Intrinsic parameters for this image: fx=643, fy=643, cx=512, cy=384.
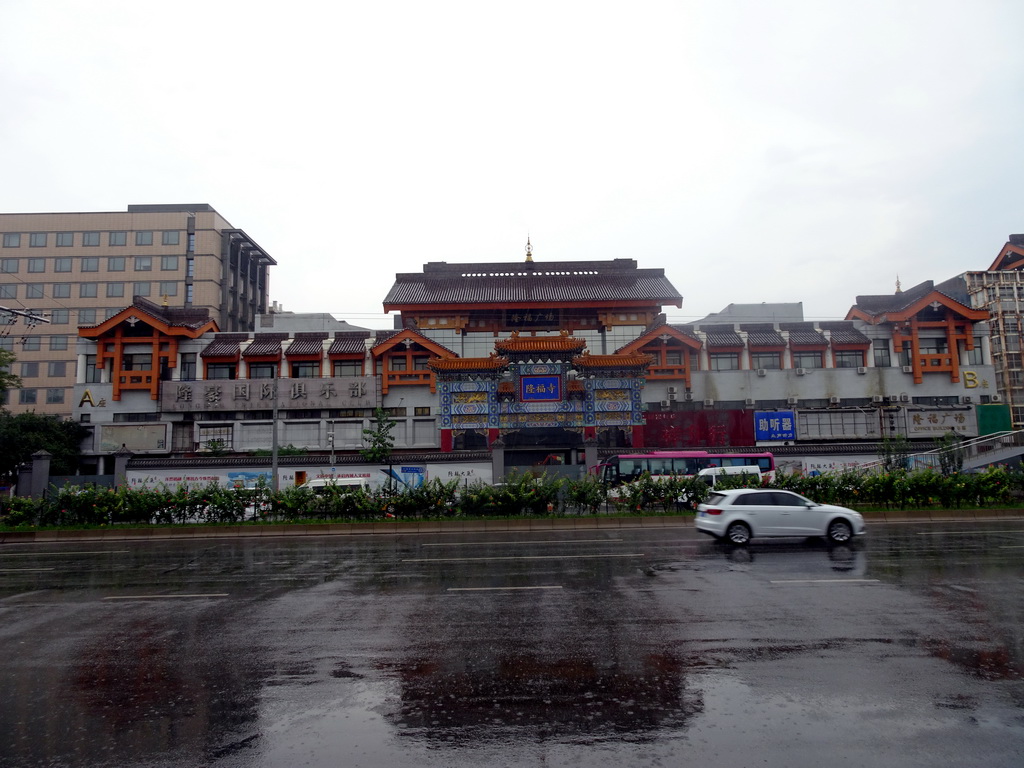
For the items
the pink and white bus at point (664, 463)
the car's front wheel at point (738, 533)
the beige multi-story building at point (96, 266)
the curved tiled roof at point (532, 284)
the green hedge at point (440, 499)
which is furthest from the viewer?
the beige multi-story building at point (96, 266)

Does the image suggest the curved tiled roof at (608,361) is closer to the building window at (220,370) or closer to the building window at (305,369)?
the building window at (305,369)

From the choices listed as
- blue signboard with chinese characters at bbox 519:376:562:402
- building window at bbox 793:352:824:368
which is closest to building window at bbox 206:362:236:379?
blue signboard with chinese characters at bbox 519:376:562:402

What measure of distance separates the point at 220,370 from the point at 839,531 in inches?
1549

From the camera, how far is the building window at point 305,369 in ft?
141

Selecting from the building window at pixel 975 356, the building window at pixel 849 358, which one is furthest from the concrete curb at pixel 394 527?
the building window at pixel 975 356

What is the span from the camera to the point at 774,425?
1512 inches

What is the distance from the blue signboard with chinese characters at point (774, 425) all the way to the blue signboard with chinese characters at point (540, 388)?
1275cm

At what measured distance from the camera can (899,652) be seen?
24.9ft

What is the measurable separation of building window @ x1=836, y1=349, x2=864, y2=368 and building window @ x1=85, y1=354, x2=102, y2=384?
163 feet

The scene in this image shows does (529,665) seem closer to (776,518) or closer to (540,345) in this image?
(776,518)

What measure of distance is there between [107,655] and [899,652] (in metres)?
9.79

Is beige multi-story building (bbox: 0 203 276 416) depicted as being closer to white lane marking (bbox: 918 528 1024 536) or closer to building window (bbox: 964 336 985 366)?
white lane marking (bbox: 918 528 1024 536)

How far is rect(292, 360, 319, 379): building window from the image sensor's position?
43.0 metres

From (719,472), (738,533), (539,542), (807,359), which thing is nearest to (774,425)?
(807,359)
